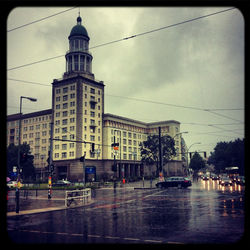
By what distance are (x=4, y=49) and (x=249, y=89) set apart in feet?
21.1

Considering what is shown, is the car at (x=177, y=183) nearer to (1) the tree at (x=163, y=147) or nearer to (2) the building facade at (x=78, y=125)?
(2) the building facade at (x=78, y=125)

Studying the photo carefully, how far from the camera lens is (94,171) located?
240 ft

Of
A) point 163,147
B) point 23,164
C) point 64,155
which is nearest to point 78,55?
point 64,155

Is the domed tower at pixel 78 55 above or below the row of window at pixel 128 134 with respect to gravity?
above

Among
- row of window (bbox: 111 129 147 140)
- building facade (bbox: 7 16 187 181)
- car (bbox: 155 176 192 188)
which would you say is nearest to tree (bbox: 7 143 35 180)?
building facade (bbox: 7 16 187 181)

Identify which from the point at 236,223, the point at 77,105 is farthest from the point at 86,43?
the point at 236,223

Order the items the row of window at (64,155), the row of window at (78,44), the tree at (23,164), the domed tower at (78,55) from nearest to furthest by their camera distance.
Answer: the row of window at (64,155)
the tree at (23,164)
the domed tower at (78,55)
the row of window at (78,44)

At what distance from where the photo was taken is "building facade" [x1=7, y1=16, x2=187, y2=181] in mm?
71375

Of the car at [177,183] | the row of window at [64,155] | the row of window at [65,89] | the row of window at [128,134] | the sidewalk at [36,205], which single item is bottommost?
the car at [177,183]

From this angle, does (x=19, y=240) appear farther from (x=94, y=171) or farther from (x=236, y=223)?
(x=94, y=171)

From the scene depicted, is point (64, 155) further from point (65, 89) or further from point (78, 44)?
point (78, 44)

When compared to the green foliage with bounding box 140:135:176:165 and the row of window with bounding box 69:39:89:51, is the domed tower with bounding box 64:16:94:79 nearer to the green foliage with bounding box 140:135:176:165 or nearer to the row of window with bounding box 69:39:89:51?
the row of window with bounding box 69:39:89:51

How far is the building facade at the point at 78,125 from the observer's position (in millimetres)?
71375

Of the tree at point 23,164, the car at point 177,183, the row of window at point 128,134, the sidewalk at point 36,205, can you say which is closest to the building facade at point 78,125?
the row of window at point 128,134
